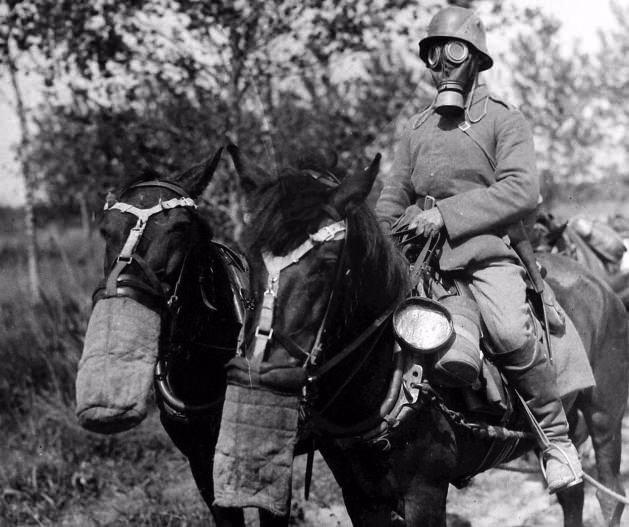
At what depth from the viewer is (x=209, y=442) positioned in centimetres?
416

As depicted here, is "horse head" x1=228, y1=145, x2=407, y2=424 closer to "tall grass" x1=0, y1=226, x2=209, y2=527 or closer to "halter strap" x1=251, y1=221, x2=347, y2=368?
"halter strap" x1=251, y1=221, x2=347, y2=368

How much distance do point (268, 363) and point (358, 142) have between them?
6082mm

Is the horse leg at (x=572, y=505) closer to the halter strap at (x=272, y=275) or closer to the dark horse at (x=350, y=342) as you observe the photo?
the dark horse at (x=350, y=342)

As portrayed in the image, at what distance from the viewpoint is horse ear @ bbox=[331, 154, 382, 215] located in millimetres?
2941

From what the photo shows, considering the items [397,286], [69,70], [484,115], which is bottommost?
[397,286]

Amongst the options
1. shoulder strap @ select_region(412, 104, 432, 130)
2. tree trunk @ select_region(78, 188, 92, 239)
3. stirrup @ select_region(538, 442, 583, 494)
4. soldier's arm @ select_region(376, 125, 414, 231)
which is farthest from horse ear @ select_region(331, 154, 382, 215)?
tree trunk @ select_region(78, 188, 92, 239)

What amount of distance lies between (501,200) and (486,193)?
0.26ft

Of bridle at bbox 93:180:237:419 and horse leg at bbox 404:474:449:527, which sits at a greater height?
bridle at bbox 93:180:237:419

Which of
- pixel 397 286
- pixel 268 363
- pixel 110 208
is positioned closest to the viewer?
pixel 268 363

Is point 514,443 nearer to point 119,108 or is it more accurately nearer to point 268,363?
point 268,363

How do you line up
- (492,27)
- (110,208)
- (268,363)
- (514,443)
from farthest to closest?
(492,27), (514,443), (110,208), (268,363)

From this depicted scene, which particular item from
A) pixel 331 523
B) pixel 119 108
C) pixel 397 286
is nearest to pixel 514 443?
pixel 397 286

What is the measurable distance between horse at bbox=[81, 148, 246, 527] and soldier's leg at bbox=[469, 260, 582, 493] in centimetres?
131

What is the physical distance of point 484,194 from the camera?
3602 millimetres
